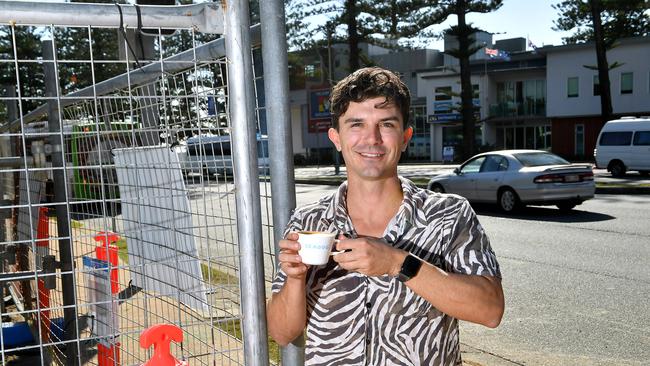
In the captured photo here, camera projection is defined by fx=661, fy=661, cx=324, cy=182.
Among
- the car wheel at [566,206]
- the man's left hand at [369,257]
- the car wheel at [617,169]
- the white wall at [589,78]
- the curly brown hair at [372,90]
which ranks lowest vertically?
the car wheel at [617,169]

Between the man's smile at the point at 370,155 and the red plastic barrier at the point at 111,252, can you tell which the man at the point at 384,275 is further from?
the red plastic barrier at the point at 111,252

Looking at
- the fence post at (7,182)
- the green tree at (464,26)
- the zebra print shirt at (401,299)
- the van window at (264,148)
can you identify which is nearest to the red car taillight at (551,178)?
the fence post at (7,182)

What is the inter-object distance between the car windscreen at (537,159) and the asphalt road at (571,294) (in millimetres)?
1707

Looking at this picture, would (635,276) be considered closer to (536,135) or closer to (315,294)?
(315,294)

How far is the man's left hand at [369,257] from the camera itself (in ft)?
6.11

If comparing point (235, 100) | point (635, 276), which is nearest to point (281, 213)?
point (235, 100)

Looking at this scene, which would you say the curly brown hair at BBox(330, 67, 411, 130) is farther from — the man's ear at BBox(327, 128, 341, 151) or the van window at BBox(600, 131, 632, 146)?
the van window at BBox(600, 131, 632, 146)

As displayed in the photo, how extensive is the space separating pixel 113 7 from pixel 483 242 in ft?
4.57

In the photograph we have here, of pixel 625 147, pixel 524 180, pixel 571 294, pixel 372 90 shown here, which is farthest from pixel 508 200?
pixel 625 147

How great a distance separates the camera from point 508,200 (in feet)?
49.0

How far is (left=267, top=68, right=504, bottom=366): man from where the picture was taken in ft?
6.80

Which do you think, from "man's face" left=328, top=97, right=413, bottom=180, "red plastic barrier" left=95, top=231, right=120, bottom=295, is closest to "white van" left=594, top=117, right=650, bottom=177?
"red plastic barrier" left=95, top=231, right=120, bottom=295

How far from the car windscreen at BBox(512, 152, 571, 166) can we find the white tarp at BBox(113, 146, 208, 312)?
43.5 feet

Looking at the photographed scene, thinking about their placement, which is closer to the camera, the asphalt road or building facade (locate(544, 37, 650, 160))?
the asphalt road
